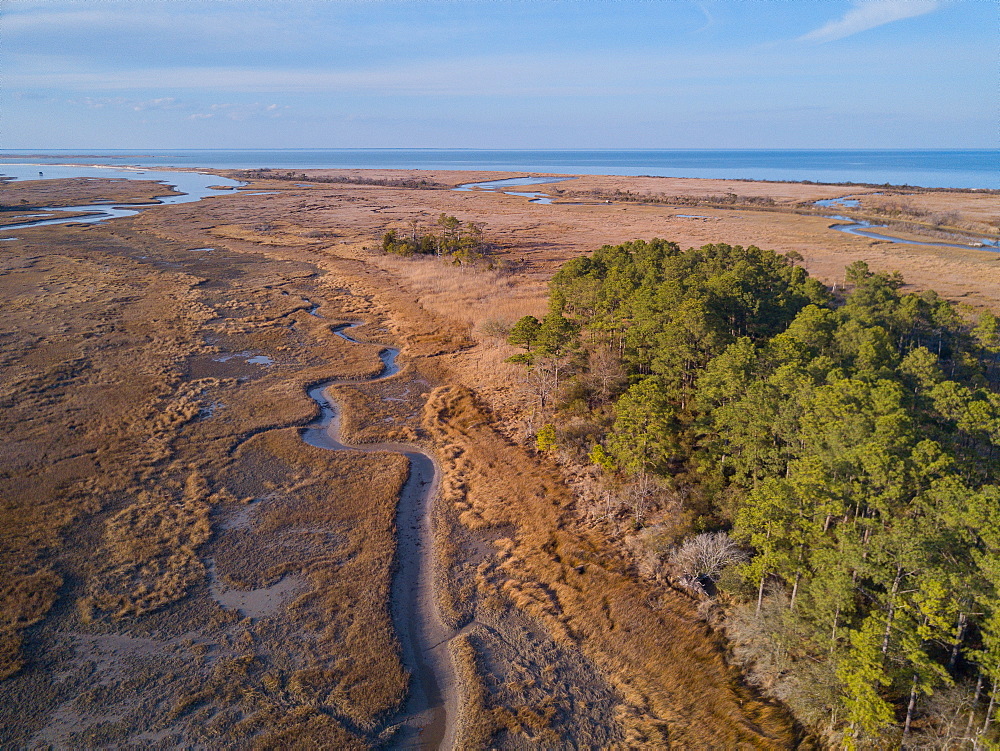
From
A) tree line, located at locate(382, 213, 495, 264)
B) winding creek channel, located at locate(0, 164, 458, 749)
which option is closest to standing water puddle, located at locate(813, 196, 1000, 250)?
tree line, located at locate(382, 213, 495, 264)

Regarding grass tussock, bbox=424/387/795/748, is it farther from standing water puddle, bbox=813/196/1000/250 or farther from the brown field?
standing water puddle, bbox=813/196/1000/250

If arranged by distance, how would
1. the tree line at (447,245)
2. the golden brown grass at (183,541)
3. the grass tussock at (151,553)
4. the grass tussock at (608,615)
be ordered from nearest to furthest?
the grass tussock at (608,615)
the golden brown grass at (183,541)
the grass tussock at (151,553)
the tree line at (447,245)

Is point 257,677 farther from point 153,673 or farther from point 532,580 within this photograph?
point 532,580

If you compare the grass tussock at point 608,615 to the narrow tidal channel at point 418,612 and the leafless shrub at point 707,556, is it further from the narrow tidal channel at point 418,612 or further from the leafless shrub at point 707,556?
the narrow tidal channel at point 418,612

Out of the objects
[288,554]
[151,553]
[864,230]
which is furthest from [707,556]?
[864,230]

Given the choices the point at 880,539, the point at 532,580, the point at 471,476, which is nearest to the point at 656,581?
the point at 532,580

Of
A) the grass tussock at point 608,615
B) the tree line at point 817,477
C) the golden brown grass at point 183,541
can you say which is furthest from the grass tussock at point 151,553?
the tree line at point 817,477
